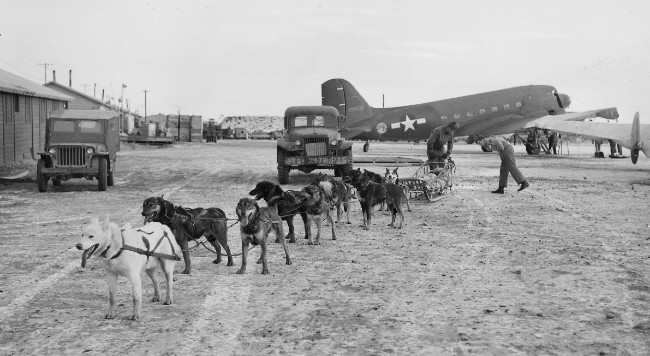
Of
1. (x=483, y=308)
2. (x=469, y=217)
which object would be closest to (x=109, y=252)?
(x=483, y=308)

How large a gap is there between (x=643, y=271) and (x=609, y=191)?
12.8 m

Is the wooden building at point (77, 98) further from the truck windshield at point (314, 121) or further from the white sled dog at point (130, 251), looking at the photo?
the white sled dog at point (130, 251)

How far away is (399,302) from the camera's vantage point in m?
7.61

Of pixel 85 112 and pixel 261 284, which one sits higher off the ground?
pixel 85 112

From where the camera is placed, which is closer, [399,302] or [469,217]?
[399,302]

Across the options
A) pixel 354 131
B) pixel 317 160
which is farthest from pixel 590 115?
pixel 317 160

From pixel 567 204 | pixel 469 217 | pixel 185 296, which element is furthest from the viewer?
pixel 567 204

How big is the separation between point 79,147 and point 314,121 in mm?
7926

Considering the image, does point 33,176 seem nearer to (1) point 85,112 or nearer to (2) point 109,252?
(1) point 85,112

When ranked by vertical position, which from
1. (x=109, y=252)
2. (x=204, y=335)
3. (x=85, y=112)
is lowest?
(x=204, y=335)

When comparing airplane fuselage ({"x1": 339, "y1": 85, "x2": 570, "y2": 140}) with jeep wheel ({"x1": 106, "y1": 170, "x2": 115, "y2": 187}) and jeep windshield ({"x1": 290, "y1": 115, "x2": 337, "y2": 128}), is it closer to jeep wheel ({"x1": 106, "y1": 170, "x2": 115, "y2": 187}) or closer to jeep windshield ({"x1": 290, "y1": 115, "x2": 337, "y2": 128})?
jeep windshield ({"x1": 290, "y1": 115, "x2": 337, "y2": 128})

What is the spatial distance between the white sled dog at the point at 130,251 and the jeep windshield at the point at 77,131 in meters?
15.4

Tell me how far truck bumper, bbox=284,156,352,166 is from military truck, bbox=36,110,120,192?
5575 millimetres

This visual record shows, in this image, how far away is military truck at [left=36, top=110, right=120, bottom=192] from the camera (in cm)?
2019
